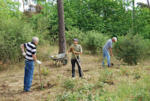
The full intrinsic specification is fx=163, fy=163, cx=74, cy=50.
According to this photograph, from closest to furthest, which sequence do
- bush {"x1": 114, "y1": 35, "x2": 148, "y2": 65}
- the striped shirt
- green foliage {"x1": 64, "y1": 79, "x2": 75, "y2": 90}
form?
1. green foliage {"x1": 64, "y1": 79, "x2": 75, "y2": 90}
2. the striped shirt
3. bush {"x1": 114, "y1": 35, "x2": 148, "y2": 65}

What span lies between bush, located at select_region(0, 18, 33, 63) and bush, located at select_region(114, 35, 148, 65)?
5.82m

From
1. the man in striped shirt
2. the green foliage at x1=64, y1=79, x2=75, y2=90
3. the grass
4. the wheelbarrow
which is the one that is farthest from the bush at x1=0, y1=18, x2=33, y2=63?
the green foliage at x1=64, y1=79, x2=75, y2=90

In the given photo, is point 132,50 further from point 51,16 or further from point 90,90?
point 51,16

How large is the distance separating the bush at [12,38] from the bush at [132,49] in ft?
19.1

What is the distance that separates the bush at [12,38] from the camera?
912cm

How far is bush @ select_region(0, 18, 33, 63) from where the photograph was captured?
912 centimetres

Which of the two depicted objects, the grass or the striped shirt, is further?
the striped shirt

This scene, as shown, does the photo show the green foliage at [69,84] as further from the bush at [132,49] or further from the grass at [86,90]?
the bush at [132,49]

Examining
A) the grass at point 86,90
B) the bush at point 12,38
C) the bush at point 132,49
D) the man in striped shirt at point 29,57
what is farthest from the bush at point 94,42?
the man in striped shirt at point 29,57

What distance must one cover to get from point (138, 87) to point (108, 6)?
18.0 metres

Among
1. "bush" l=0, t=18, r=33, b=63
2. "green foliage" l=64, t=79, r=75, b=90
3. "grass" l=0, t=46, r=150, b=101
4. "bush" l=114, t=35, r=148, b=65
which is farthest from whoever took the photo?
"bush" l=114, t=35, r=148, b=65

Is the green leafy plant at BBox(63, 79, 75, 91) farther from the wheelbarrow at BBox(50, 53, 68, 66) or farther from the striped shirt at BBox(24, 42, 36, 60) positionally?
the wheelbarrow at BBox(50, 53, 68, 66)

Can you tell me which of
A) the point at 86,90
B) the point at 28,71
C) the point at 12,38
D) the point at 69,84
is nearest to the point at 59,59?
the point at 12,38

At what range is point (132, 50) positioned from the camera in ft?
31.6
